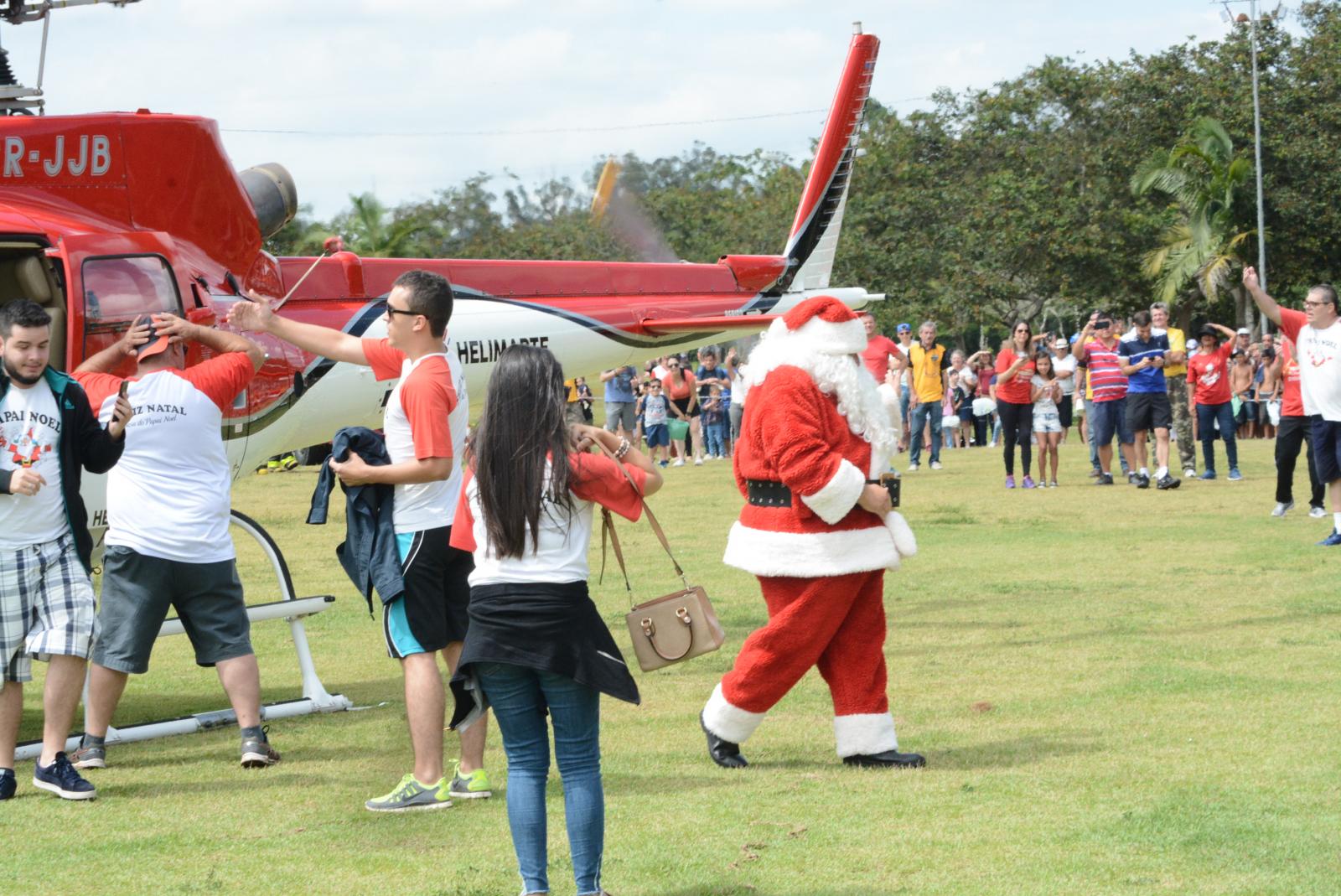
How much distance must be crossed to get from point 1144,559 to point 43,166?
7.67 metres

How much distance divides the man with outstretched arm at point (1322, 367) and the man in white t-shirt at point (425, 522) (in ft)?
23.3

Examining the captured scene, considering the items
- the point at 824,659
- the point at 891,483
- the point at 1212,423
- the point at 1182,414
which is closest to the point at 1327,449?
the point at 1212,423

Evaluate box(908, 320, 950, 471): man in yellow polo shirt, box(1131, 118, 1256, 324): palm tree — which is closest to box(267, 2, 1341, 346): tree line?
box(1131, 118, 1256, 324): palm tree

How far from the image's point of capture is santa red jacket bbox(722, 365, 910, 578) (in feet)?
17.3

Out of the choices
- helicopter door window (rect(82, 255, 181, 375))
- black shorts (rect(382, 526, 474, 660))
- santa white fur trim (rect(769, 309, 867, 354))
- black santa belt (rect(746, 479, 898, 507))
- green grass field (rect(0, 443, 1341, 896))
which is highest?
helicopter door window (rect(82, 255, 181, 375))

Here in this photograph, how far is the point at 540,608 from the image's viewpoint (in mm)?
3826

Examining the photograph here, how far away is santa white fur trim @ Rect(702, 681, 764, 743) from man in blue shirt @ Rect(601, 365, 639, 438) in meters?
16.3

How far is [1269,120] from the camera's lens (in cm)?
3419

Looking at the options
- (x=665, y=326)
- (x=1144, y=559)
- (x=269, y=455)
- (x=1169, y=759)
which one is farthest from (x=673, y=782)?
(x=1144, y=559)

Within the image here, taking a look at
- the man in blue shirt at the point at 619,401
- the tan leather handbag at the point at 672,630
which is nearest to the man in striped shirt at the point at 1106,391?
the man in blue shirt at the point at 619,401

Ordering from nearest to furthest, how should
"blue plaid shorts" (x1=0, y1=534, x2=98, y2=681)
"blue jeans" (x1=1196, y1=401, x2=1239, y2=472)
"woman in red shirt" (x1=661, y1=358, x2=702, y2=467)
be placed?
"blue plaid shorts" (x1=0, y1=534, x2=98, y2=681)
"blue jeans" (x1=1196, y1=401, x2=1239, y2=472)
"woman in red shirt" (x1=661, y1=358, x2=702, y2=467)

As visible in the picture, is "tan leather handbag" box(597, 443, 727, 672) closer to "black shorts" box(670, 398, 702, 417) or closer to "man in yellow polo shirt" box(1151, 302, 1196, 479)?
"man in yellow polo shirt" box(1151, 302, 1196, 479)

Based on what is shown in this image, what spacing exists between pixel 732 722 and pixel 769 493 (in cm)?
86

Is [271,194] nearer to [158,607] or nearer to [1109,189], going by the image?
[158,607]
